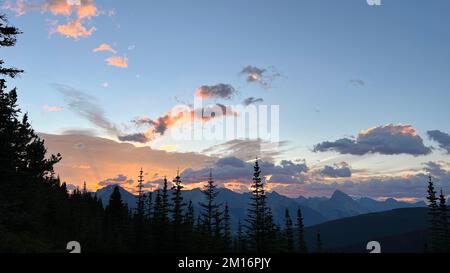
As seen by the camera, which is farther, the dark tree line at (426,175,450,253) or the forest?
the dark tree line at (426,175,450,253)

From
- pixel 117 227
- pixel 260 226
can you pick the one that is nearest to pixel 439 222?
pixel 260 226

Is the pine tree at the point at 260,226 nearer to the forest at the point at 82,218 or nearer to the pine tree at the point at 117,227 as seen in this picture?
the forest at the point at 82,218

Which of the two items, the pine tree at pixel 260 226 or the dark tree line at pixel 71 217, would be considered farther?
the pine tree at pixel 260 226

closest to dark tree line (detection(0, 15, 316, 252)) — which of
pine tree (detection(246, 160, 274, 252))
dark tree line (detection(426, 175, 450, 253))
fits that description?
pine tree (detection(246, 160, 274, 252))

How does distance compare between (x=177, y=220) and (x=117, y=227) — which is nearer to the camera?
(x=177, y=220)

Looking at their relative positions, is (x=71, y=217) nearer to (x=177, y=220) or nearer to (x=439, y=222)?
(x=177, y=220)

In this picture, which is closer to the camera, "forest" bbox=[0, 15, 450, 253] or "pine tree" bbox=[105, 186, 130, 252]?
"forest" bbox=[0, 15, 450, 253]

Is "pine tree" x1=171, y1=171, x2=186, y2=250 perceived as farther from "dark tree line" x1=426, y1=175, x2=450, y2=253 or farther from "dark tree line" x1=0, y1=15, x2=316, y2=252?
"dark tree line" x1=426, y1=175, x2=450, y2=253

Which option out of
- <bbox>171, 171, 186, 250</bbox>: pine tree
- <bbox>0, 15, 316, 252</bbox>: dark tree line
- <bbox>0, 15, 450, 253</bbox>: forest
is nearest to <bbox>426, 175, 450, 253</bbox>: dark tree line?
<bbox>0, 15, 450, 253</bbox>: forest

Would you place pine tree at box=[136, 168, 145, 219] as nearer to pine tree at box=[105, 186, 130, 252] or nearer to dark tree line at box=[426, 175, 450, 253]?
pine tree at box=[105, 186, 130, 252]

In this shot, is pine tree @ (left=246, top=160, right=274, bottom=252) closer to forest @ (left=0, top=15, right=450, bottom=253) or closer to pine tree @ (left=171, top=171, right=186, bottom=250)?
forest @ (left=0, top=15, right=450, bottom=253)

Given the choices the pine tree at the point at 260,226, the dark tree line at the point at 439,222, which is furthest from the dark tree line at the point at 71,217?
the dark tree line at the point at 439,222
